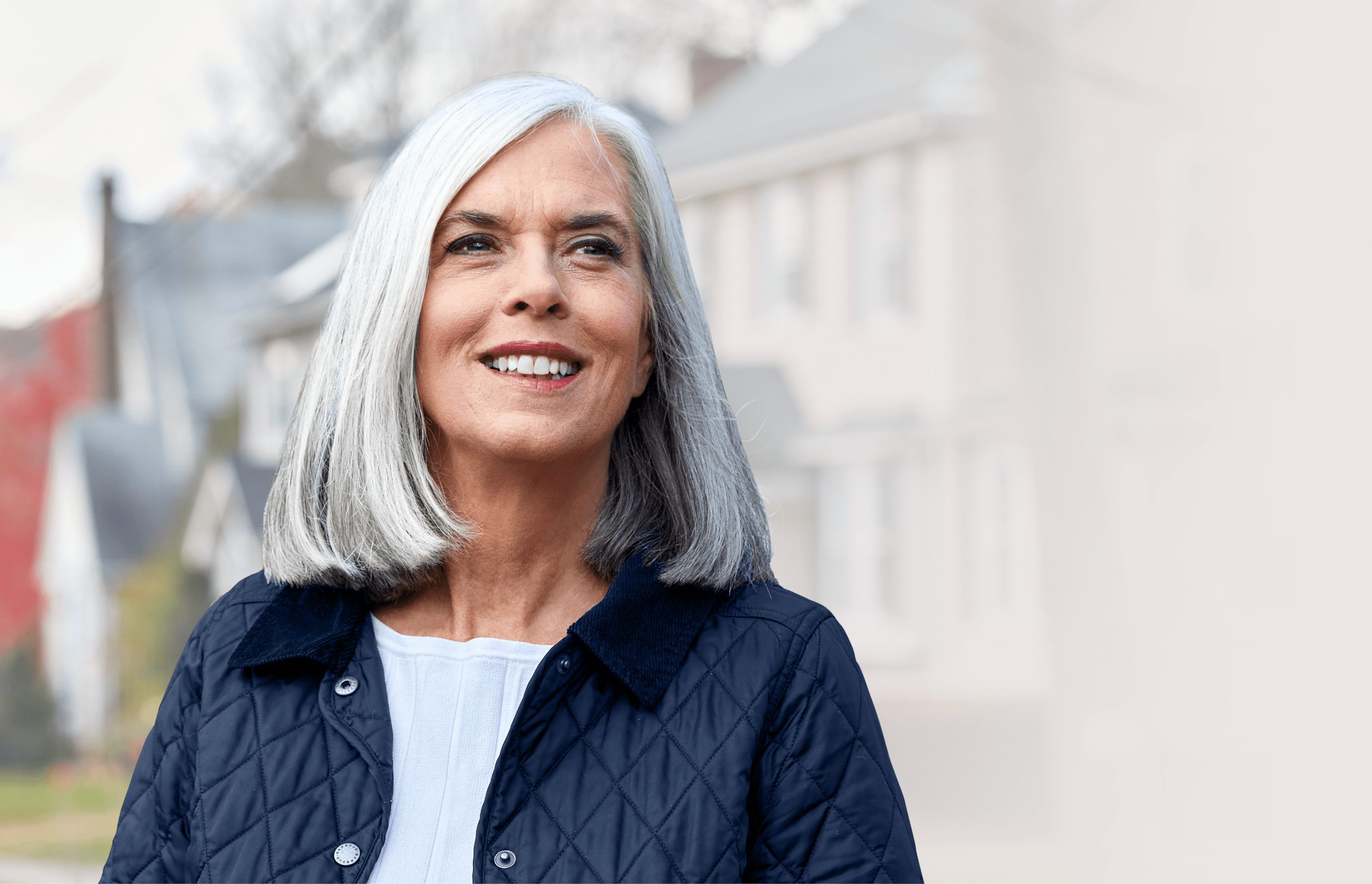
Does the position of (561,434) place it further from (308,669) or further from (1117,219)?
(1117,219)

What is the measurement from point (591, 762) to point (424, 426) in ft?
1.64

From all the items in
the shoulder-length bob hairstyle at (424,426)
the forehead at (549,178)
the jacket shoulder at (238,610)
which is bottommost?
the jacket shoulder at (238,610)

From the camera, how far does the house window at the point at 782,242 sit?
259 inches

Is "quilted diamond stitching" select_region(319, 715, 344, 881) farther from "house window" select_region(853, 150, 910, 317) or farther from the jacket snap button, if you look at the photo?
"house window" select_region(853, 150, 910, 317)

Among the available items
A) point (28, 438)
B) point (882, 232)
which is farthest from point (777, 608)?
point (28, 438)

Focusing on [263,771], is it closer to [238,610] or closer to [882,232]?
[238,610]

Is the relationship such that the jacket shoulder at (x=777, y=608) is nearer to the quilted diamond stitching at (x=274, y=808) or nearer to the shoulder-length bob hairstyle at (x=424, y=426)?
the shoulder-length bob hairstyle at (x=424, y=426)

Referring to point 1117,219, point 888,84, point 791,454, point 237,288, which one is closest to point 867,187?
point 888,84

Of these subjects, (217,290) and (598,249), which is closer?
(598,249)

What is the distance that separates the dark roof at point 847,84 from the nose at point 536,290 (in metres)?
3.80

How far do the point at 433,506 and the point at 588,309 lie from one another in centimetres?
34

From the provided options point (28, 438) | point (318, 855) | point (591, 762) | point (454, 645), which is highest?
point (28, 438)

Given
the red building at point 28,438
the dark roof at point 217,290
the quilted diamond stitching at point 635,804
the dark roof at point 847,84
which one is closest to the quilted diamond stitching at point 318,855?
the quilted diamond stitching at point 635,804

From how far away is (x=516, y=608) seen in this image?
5.56ft
